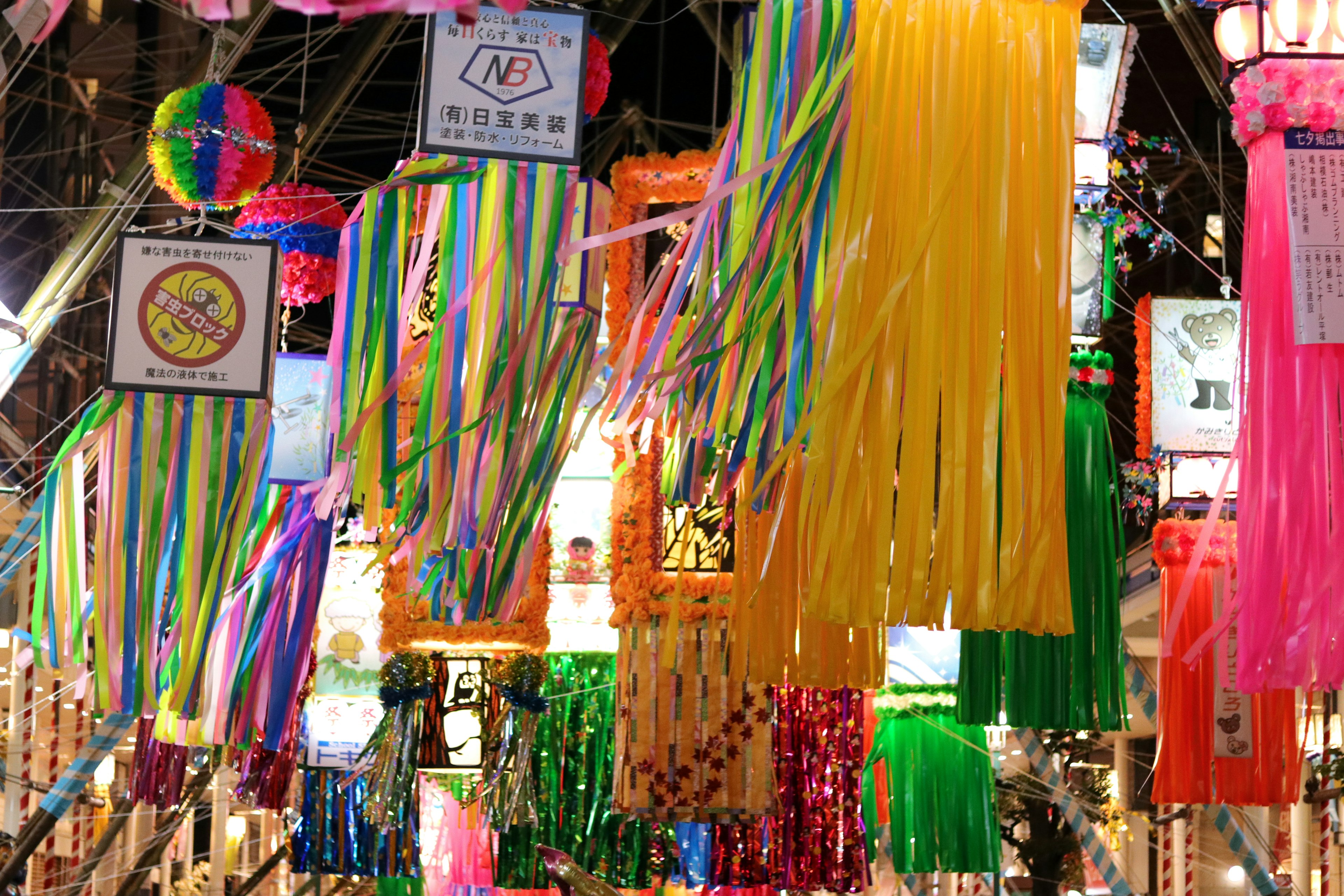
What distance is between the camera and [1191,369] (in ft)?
19.8

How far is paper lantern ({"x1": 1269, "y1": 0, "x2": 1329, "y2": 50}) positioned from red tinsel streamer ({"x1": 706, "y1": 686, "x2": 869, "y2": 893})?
335cm

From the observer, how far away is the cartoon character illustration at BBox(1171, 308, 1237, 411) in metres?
6.04

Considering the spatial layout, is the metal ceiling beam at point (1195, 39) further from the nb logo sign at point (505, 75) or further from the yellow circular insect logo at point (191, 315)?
the yellow circular insect logo at point (191, 315)

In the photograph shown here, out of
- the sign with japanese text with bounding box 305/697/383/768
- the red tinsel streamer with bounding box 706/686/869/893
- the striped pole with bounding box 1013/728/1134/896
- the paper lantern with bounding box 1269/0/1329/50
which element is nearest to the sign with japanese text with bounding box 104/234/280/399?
the paper lantern with bounding box 1269/0/1329/50

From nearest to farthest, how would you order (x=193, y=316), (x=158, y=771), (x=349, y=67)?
1. (x=193, y=316)
2. (x=349, y=67)
3. (x=158, y=771)

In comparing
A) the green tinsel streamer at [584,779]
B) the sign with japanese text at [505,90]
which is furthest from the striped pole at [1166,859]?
the sign with japanese text at [505,90]

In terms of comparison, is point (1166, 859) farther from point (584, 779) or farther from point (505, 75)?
point (505, 75)

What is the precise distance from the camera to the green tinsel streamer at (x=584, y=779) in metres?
7.33

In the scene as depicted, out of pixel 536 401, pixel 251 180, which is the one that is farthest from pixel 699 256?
pixel 251 180

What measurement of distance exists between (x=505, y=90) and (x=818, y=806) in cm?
395

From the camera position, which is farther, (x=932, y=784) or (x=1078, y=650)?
(x=932, y=784)

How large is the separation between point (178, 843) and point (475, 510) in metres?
12.2

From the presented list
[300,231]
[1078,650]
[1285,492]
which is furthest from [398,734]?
[1285,492]

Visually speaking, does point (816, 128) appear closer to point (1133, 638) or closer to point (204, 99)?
point (204, 99)
